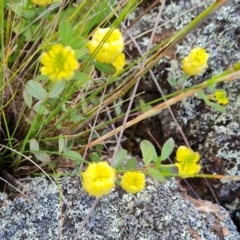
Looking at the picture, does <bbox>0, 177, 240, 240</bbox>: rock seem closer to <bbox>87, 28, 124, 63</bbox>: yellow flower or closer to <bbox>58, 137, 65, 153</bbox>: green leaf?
<bbox>58, 137, 65, 153</bbox>: green leaf

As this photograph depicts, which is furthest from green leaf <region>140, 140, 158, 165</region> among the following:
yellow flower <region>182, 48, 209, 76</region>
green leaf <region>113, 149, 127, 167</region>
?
yellow flower <region>182, 48, 209, 76</region>

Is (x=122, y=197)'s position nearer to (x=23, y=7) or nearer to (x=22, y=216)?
(x=22, y=216)

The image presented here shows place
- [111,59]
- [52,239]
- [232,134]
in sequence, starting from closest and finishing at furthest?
[111,59], [52,239], [232,134]

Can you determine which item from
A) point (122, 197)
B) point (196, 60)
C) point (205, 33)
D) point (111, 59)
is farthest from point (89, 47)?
point (205, 33)

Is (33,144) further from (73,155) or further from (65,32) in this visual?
(65,32)

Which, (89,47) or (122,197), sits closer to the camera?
(89,47)

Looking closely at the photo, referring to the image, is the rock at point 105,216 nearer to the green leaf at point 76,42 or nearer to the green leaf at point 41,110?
the green leaf at point 41,110
